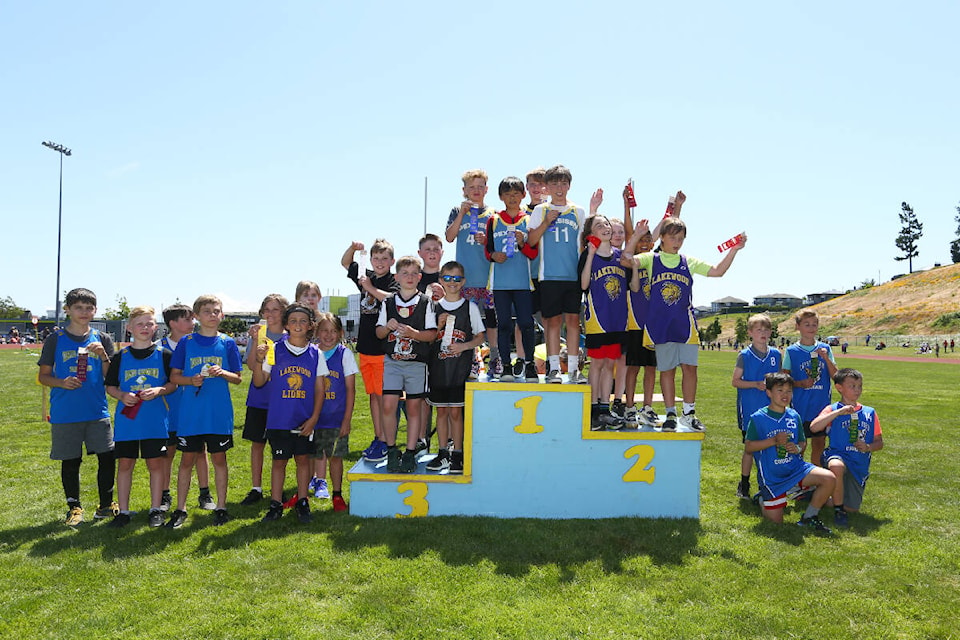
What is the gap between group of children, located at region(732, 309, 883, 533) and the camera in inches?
204

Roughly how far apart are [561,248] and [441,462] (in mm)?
2276

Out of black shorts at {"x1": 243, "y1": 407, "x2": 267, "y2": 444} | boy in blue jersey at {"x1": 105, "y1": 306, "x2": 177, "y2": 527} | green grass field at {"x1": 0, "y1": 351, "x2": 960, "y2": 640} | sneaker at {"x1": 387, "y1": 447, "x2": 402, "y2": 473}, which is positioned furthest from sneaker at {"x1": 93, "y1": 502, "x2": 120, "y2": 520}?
sneaker at {"x1": 387, "y1": 447, "x2": 402, "y2": 473}

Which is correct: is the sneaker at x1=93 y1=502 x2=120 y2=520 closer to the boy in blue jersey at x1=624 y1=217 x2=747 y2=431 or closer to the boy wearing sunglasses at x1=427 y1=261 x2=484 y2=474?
the boy wearing sunglasses at x1=427 y1=261 x2=484 y2=474

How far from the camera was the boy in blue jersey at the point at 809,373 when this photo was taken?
19.7 feet

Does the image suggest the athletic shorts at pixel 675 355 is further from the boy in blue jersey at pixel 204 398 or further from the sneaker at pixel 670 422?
the boy in blue jersey at pixel 204 398

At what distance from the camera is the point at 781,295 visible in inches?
5300

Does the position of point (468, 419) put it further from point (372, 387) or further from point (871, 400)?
point (871, 400)

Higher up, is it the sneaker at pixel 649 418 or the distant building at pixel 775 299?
the distant building at pixel 775 299

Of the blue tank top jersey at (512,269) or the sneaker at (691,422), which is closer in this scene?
the sneaker at (691,422)

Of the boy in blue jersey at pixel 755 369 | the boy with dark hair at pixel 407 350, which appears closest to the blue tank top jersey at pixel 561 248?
the boy with dark hair at pixel 407 350

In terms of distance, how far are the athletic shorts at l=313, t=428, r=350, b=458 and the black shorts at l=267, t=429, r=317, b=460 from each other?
1.04 feet

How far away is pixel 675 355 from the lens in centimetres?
541

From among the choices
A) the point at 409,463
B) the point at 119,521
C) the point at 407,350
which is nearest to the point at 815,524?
the point at 409,463

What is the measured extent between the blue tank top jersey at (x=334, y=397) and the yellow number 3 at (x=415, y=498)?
2.86 ft
